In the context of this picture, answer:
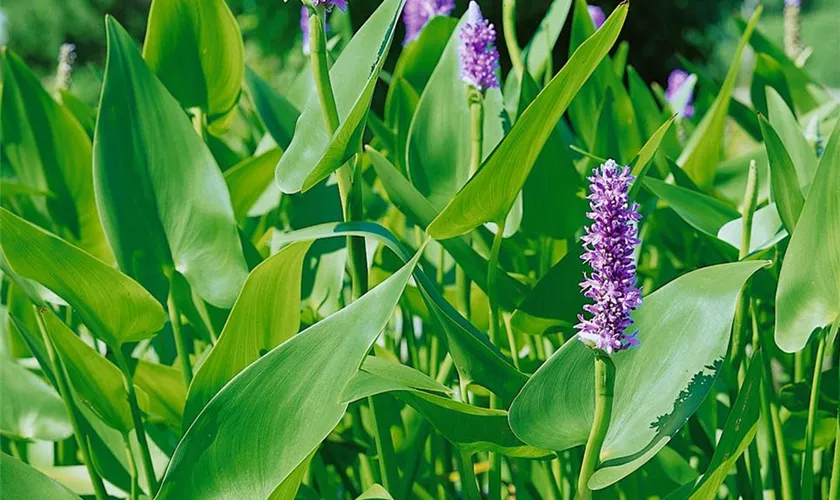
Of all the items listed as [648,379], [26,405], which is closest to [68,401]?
[26,405]

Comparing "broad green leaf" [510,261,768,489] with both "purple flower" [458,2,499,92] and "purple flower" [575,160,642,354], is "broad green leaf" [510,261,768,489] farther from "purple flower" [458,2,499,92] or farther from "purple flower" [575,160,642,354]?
"purple flower" [458,2,499,92]

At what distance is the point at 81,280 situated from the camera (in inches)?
23.6

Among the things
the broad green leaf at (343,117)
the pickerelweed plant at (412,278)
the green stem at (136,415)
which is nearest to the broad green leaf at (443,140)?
the pickerelweed plant at (412,278)

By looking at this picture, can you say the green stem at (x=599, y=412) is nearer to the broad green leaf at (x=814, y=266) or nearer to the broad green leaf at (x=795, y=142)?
the broad green leaf at (x=814, y=266)

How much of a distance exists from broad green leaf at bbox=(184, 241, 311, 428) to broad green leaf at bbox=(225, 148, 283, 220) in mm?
255

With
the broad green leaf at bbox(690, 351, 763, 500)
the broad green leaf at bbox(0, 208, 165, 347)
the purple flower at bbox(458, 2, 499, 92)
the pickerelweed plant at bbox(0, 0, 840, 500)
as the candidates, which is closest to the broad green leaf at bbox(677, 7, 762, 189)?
the pickerelweed plant at bbox(0, 0, 840, 500)

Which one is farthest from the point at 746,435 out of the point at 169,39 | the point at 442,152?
the point at 169,39

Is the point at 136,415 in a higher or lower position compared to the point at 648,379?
lower

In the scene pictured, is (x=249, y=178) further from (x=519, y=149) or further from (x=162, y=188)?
(x=519, y=149)

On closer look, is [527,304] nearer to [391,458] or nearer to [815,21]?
[391,458]

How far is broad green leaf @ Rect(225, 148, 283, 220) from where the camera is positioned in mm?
830

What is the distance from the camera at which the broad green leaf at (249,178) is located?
2.72ft

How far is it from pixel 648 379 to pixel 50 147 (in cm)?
59

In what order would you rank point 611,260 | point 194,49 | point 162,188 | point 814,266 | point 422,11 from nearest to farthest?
point 611,260 < point 814,266 < point 162,188 < point 194,49 < point 422,11
